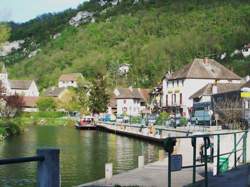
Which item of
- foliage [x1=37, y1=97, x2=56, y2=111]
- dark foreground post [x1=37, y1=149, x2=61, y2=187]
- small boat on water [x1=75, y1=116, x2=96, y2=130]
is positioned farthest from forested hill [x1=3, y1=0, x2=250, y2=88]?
dark foreground post [x1=37, y1=149, x2=61, y2=187]

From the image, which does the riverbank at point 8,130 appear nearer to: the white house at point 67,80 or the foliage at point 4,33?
the foliage at point 4,33

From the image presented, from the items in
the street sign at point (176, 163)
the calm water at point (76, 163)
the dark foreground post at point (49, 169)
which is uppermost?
the dark foreground post at point (49, 169)

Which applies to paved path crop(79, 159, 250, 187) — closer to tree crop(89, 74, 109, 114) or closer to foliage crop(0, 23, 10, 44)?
foliage crop(0, 23, 10, 44)

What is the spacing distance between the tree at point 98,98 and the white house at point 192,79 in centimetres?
2567

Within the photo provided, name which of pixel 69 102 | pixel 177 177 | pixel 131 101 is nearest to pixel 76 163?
pixel 177 177

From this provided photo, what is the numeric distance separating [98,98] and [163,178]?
338ft

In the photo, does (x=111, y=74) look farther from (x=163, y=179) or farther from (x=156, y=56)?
(x=163, y=179)

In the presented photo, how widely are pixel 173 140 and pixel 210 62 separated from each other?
91835 mm

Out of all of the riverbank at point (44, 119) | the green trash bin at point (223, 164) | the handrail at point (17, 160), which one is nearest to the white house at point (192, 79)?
the riverbank at point (44, 119)

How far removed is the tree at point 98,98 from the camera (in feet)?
413

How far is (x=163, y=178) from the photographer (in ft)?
75.4

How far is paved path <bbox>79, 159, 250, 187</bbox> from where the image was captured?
16.6m

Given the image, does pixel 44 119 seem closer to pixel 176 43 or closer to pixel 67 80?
pixel 176 43

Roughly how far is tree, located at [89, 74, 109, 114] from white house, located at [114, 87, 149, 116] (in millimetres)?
4231
